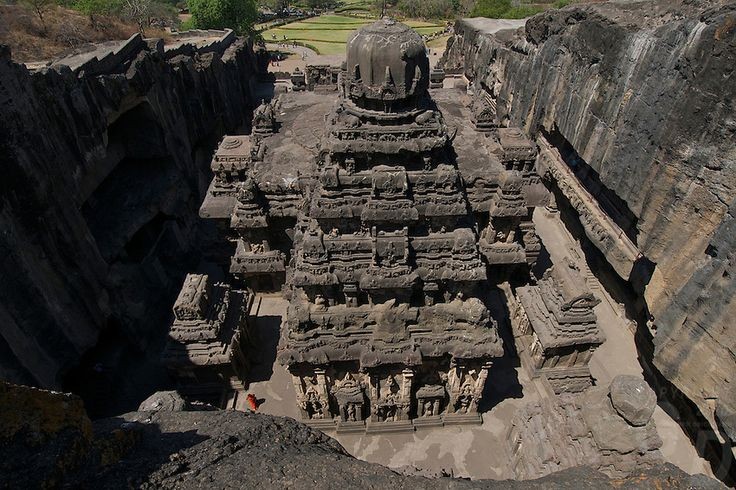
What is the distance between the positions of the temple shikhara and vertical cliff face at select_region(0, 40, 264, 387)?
4433 millimetres

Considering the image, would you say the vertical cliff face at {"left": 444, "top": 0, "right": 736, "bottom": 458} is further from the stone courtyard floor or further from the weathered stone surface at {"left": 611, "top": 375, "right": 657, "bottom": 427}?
the weathered stone surface at {"left": 611, "top": 375, "right": 657, "bottom": 427}

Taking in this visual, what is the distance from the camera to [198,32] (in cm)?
4669

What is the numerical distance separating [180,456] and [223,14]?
→ 5596 centimetres

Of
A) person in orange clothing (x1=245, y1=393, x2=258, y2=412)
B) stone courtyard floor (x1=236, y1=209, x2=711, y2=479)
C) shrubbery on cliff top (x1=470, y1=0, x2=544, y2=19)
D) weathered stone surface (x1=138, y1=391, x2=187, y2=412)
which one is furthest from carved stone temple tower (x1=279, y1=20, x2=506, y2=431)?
shrubbery on cliff top (x1=470, y1=0, x2=544, y2=19)

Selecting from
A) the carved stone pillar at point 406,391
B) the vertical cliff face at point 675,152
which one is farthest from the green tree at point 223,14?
the carved stone pillar at point 406,391

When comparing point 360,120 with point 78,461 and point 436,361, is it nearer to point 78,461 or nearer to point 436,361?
point 436,361

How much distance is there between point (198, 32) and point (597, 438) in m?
53.2

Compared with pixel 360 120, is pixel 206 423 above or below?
below

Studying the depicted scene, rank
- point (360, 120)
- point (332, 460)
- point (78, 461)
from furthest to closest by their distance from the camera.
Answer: point (360, 120) < point (332, 460) < point (78, 461)

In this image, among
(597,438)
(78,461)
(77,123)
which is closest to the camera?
(78,461)

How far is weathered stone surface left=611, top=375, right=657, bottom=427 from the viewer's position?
8398 mm

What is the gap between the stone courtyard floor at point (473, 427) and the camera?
13633 millimetres

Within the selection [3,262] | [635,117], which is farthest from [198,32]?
[635,117]

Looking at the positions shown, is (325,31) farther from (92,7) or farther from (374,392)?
(374,392)
